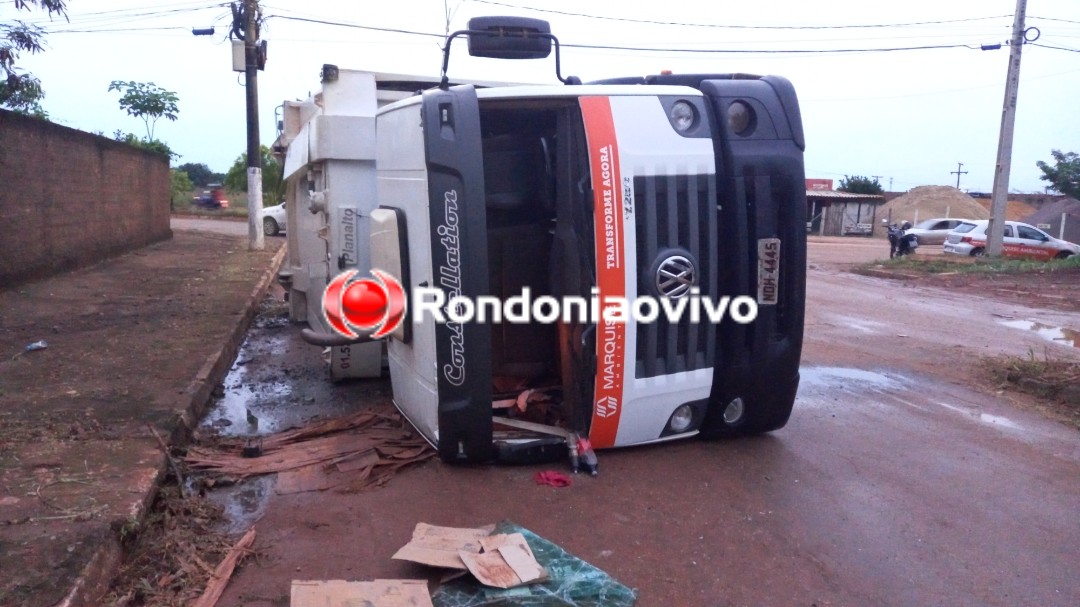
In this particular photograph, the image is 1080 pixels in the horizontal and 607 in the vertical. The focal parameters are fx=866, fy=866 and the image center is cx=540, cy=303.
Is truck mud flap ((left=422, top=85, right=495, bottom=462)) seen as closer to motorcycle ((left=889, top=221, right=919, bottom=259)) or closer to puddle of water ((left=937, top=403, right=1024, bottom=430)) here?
puddle of water ((left=937, top=403, right=1024, bottom=430))

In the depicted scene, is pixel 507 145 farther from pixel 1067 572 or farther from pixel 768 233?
pixel 1067 572

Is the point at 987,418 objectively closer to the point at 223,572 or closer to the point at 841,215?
the point at 223,572

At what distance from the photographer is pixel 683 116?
4500 mm

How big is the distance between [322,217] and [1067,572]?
5.29 metres

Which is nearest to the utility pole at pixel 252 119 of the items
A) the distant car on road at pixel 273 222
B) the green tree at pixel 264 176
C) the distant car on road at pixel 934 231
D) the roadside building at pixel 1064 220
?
the distant car on road at pixel 273 222

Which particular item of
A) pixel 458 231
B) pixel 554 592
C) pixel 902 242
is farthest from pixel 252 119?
pixel 554 592

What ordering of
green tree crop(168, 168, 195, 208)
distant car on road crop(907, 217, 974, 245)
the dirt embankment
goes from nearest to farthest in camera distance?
1. distant car on road crop(907, 217, 974, 245)
2. green tree crop(168, 168, 195, 208)
3. the dirt embankment

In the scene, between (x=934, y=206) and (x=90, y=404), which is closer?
(x=90, y=404)

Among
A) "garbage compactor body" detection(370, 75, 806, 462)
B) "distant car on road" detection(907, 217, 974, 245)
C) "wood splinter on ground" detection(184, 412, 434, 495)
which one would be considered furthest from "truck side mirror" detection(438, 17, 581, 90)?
"distant car on road" detection(907, 217, 974, 245)

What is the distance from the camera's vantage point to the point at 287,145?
334 inches

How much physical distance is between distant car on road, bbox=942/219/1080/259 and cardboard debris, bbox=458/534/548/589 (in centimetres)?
2483

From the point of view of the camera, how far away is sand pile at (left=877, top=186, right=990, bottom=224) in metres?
51.2

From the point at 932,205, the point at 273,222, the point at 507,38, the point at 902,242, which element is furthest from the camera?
the point at 932,205

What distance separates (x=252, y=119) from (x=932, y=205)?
4469 centimetres
